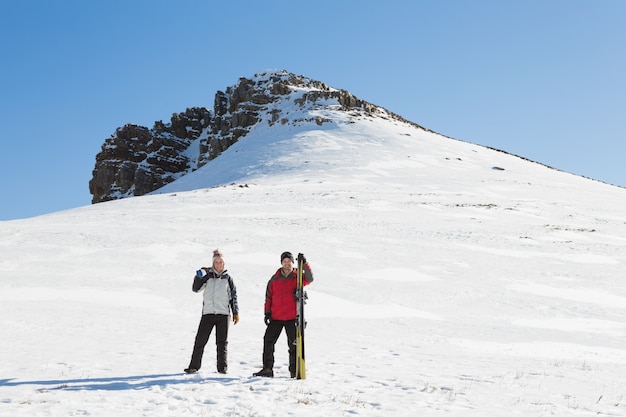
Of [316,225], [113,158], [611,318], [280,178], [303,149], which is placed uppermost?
[113,158]

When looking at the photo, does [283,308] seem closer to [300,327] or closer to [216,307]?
[300,327]

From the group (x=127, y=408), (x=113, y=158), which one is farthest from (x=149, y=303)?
(x=113, y=158)

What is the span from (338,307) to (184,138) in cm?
14270

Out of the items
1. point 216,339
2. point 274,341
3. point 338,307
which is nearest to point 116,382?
point 216,339

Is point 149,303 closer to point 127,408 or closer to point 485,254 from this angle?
point 127,408

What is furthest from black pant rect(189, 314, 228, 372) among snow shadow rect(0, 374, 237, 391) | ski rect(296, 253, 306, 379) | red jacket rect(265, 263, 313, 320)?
ski rect(296, 253, 306, 379)

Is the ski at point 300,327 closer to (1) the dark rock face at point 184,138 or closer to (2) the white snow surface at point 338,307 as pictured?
(2) the white snow surface at point 338,307

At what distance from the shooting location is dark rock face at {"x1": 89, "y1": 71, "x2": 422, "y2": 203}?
378 feet

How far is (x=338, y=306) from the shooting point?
55.7ft

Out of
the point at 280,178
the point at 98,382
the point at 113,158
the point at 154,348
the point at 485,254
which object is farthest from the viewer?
the point at 113,158

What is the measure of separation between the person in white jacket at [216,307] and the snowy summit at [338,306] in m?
0.48

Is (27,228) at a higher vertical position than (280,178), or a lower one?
lower

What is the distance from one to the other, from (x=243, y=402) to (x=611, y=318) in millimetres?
14472

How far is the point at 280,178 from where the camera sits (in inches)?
2218
